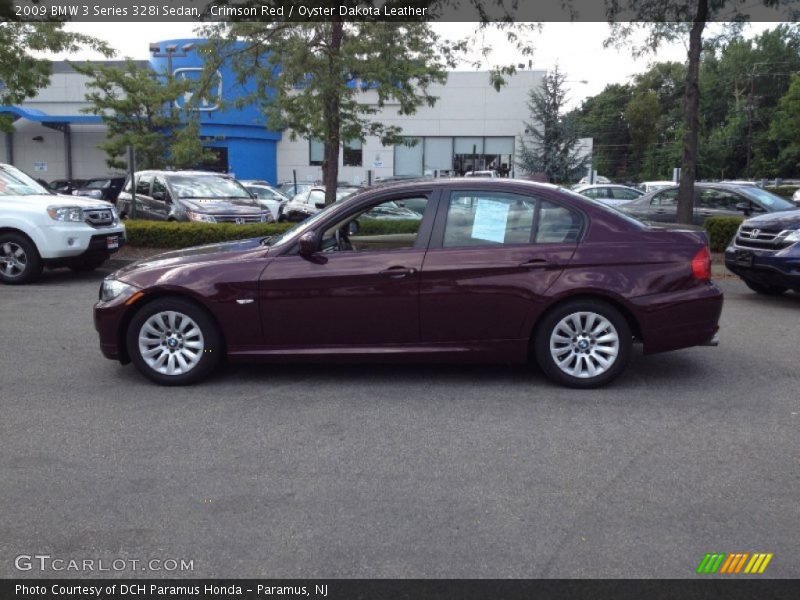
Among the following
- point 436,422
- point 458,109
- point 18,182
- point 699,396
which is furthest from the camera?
point 458,109

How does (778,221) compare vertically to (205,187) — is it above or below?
below

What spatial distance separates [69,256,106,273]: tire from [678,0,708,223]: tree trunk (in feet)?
33.0

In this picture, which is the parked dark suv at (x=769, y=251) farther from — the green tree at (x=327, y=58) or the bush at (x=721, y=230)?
the green tree at (x=327, y=58)

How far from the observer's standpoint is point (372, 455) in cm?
471

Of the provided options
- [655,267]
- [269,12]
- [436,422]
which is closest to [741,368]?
[655,267]

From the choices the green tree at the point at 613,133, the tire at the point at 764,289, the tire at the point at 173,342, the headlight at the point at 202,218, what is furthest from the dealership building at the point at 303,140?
the green tree at the point at 613,133

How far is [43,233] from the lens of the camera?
11477mm

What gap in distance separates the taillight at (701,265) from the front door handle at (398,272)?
215 centimetres

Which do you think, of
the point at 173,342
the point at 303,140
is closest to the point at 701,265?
the point at 173,342

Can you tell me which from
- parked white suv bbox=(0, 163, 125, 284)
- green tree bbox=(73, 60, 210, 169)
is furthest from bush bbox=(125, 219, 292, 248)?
green tree bbox=(73, 60, 210, 169)

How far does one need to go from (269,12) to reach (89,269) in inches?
209

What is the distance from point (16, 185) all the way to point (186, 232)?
120 inches

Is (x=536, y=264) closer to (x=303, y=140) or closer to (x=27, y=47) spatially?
(x=27, y=47)

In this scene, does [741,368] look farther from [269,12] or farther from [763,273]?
[269,12]
